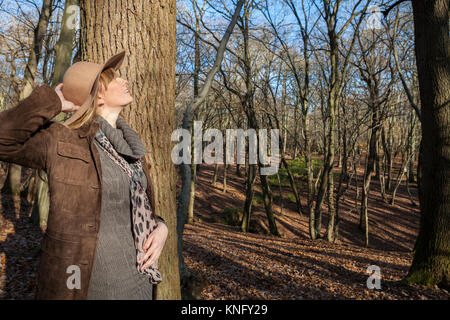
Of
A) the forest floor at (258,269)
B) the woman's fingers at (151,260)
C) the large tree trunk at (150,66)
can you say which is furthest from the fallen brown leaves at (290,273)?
the woman's fingers at (151,260)

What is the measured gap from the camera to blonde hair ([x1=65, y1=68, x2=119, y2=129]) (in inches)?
60.9

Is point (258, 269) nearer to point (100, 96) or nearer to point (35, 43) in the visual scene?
point (100, 96)

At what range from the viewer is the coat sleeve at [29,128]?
50.6 inches

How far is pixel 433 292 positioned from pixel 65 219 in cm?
530

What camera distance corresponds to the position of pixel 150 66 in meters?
2.16

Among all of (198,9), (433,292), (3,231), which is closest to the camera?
(433,292)

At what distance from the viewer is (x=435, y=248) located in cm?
460

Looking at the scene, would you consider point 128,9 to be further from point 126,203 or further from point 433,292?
point 433,292

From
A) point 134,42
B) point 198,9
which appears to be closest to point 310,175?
point 198,9

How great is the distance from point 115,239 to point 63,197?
363 mm

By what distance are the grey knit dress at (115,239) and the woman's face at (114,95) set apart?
0.13m

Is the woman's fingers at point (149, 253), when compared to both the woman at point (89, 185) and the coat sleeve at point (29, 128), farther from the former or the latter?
the coat sleeve at point (29, 128)
